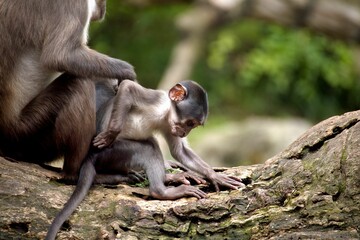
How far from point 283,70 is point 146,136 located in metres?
8.56

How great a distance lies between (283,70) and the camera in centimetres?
1346

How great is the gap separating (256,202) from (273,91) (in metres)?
9.84

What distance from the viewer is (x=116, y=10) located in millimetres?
13789

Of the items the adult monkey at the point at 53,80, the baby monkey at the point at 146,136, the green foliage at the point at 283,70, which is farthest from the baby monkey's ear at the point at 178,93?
the green foliage at the point at 283,70

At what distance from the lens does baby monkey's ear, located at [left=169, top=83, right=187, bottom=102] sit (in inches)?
205

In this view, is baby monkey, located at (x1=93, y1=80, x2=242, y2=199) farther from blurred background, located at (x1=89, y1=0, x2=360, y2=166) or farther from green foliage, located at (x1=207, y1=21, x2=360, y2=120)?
green foliage, located at (x1=207, y1=21, x2=360, y2=120)

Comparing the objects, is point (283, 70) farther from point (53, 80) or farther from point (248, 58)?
Result: point (53, 80)

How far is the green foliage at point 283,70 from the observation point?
13.4 m

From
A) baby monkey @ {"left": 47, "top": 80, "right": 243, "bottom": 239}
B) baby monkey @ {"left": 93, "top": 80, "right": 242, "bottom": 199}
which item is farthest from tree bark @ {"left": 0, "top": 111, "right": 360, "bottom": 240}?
baby monkey @ {"left": 93, "top": 80, "right": 242, "bottom": 199}

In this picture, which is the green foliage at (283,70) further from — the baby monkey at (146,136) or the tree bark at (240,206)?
the tree bark at (240,206)

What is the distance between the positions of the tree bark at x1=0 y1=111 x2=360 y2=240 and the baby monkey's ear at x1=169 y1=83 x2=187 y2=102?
2.82 ft

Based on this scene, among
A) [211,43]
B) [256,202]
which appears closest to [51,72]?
[256,202]

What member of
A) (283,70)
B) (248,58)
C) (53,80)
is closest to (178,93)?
(53,80)

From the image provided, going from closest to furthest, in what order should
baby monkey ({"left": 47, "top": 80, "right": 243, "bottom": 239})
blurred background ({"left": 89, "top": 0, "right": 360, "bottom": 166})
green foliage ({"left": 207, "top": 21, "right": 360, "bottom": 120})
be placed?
baby monkey ({"left": 47, "top": 80, "right": 243, "bottom": 239}), blurred background ({"left": 89, "top": 0, "right": 360, "bottom": 166}), green foliage ({"left": 207, "top": 21, "right": 360, "bottom": 120})
